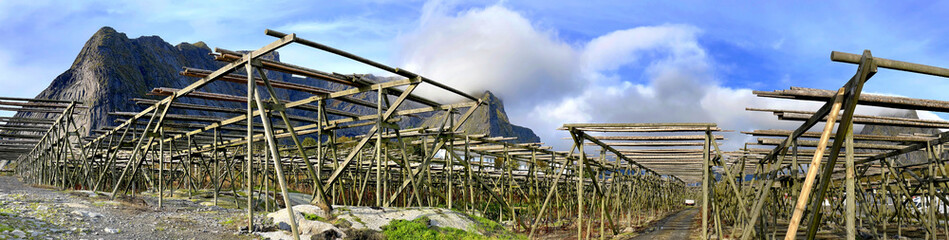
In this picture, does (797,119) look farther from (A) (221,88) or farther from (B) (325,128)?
(A) (221,88)

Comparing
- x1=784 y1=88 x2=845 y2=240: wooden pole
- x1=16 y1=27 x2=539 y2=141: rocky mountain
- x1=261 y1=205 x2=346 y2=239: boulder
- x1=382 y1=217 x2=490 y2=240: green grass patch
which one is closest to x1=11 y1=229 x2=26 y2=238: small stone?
x1=261 y1=205 x2=346 y2=239: boulder

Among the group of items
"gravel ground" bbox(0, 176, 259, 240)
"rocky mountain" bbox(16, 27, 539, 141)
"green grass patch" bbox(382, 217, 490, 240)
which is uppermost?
"rocky mountain" bbox(16, 27, 539, 141)

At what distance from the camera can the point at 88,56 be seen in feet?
342

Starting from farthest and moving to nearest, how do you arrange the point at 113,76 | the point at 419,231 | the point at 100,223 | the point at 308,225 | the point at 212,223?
1. the point at 113,76
2. the point at 419,231
3. the point at 212,223
4. the point at 100,223
5. the point at 308,225

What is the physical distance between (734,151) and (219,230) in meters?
17.9

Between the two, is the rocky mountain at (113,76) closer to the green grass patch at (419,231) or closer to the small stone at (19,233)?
the green grass patch at (419,231)

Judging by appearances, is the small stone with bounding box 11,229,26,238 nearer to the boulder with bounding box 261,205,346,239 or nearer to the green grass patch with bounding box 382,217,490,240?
the boulder with bounding box 261,205,346,239

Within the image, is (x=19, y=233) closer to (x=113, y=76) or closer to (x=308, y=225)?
(x=308, y=225)

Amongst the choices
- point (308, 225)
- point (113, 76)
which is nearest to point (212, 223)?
point (308, 225)

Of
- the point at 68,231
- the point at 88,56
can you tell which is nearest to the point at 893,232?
the point at 68,231

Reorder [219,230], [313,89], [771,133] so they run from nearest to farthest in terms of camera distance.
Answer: [219,230]
[771,133]
[313,89]

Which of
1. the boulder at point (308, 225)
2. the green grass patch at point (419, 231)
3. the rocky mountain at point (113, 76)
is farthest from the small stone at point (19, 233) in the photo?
the rocky mountain at point (113, 76)

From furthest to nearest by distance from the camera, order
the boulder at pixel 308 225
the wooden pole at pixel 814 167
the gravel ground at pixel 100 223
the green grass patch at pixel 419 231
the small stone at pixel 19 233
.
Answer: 1. the green grass patch at pixel 419 231
2. the boulder at pixel 308 225
3. the gravel ground at pixel 100 223
4. the small stone at pixel 19 233
5. the wooden pole at pixel 814 167

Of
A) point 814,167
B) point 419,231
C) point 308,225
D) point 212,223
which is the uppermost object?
point 814,167
